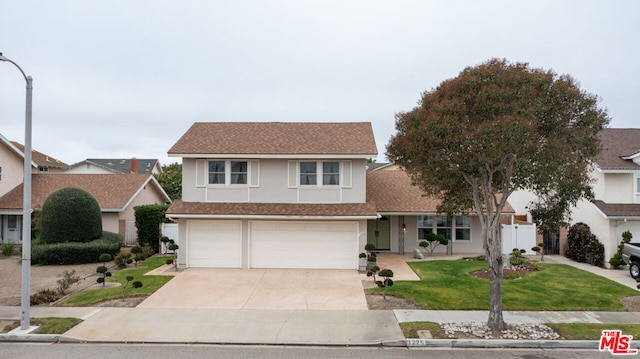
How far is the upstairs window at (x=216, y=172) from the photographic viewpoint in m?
20.5

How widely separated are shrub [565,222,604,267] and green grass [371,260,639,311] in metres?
2.92

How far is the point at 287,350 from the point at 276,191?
10.7 m

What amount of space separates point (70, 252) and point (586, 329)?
2181cm

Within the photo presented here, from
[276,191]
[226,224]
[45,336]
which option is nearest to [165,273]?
[226,224]

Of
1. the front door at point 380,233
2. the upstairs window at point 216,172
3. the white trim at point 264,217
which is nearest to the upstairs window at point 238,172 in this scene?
the upstairs window at point 216,172

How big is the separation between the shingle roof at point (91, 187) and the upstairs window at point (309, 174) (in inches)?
490

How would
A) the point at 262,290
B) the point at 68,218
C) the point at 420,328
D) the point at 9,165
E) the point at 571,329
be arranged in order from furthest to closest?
the point at 9,165
the point at 68,218
the point at 262,290
the point at 420,328
the point at 571,329

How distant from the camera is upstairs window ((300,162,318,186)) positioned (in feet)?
66.7

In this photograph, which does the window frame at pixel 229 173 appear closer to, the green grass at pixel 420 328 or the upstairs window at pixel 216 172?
the upstairs window at pixel 216 172

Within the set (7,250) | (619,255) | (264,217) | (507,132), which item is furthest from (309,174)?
(7,250)

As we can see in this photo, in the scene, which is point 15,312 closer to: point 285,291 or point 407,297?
point 285,291

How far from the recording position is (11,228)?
2673 centimetres

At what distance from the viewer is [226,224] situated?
784 inches

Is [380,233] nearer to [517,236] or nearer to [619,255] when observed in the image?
[517,236]
